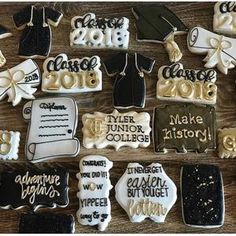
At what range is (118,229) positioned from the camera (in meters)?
1.32

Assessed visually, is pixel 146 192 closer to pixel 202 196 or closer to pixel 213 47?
pixel 202 196

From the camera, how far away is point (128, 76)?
144cm

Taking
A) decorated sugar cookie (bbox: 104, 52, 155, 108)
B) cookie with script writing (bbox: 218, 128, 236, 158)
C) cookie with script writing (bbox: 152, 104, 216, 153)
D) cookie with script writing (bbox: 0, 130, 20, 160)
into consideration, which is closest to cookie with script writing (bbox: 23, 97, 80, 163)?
cookie with script writing (bbox: 0, 130, 20, 160)

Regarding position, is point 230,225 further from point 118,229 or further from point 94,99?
point 94,99

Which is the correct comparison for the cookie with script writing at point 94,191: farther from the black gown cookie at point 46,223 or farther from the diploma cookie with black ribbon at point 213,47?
the diploma cookie with black ribbon at point 213,47

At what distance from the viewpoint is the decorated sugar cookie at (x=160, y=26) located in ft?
4.81

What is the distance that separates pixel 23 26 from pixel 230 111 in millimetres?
702

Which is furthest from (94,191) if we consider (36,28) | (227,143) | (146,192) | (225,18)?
(225,18)

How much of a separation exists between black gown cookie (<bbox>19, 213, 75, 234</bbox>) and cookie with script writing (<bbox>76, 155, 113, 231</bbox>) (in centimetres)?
3

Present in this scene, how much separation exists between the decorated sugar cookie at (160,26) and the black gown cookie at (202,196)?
0.36 m

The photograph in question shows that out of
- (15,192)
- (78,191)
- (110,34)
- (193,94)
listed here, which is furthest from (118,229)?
(110,34)

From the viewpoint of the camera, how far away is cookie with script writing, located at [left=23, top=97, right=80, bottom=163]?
1.37m

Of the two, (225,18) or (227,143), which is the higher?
(225,18)

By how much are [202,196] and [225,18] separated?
1.86ft
